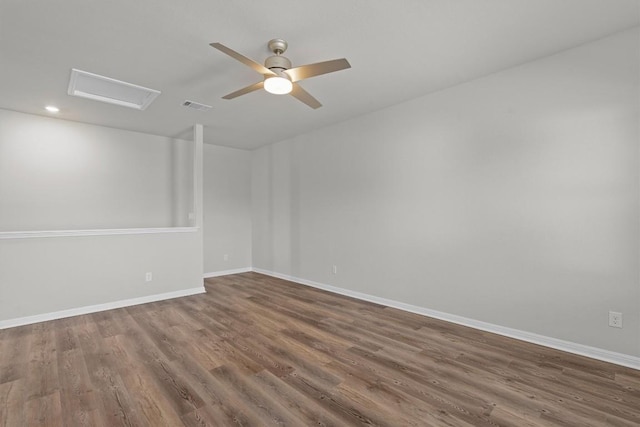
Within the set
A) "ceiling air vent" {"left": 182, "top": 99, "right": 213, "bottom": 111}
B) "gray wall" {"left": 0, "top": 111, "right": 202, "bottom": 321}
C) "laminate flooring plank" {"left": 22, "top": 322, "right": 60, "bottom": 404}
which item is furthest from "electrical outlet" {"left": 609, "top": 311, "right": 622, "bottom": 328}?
"gray wall" {"left": 0, "top": 111, "right": 202, "bottom": 321}

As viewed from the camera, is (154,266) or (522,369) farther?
(154,266)

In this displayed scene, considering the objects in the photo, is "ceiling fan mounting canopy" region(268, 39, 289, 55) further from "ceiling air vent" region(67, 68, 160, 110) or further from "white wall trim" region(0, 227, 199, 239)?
"white wall trim" region(0, 227, 199, 239)

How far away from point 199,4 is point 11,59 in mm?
2146

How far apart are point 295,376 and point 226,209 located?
15.1 ft

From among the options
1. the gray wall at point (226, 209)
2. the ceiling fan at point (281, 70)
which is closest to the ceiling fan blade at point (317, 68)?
the ceiling fan at point (281, 70)

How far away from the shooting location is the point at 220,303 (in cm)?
416

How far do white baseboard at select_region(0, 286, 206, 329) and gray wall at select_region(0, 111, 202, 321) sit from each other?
5 centimetres

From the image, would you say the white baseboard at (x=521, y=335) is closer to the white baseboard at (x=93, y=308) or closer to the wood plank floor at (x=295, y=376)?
the wood plank floor at (x=295, y=376)

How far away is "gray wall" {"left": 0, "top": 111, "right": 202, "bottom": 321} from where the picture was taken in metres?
3.53

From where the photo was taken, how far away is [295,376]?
89.4 inches

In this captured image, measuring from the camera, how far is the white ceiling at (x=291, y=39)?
2.11 metres

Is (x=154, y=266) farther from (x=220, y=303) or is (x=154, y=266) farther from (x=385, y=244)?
(x=385, y=244)

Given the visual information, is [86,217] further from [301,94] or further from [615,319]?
[615,319]

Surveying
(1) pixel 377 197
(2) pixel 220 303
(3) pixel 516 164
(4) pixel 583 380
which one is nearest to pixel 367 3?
(3) pixel 516 164
